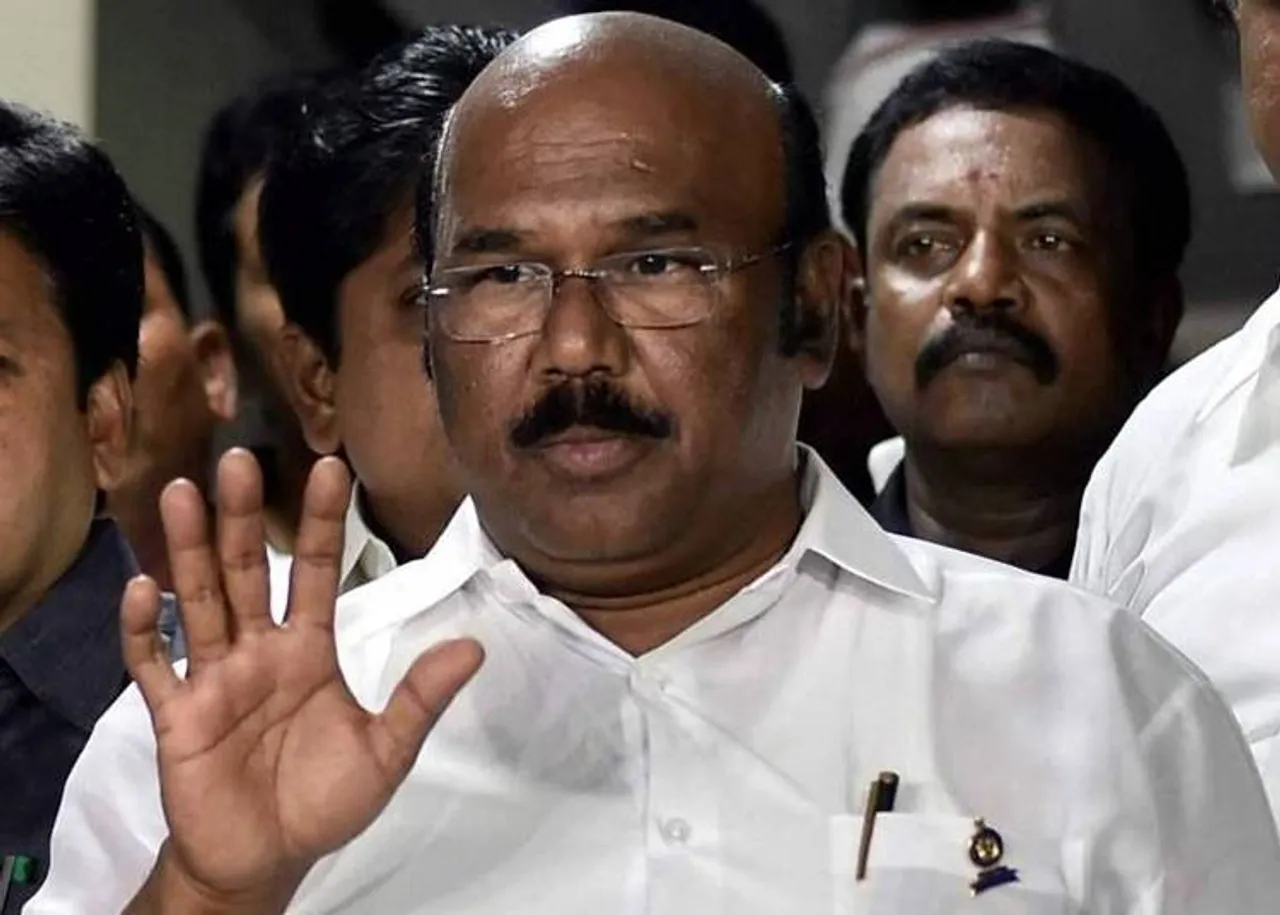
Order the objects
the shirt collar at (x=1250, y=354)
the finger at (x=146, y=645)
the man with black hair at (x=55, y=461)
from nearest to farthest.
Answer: the finger at (x=146, y=645) → the man with black hair at (x=55, y=461) → the shirt collar at (x=1250, y=354)

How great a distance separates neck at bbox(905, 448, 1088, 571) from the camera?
1754mm

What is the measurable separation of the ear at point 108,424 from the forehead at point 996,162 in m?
0.61

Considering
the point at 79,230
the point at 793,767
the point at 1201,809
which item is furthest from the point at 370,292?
the point at 1201,809

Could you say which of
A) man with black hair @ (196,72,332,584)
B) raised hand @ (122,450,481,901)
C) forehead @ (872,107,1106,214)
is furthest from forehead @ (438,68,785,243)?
man with black hair @ (196,72,332,584)

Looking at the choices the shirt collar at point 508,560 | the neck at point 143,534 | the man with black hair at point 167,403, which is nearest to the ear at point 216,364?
the man with black hair at point 167,403

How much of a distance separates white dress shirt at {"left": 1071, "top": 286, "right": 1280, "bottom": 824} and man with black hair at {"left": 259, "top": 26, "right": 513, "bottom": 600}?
40 centimetres

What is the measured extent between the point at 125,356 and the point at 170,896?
47 centimetres

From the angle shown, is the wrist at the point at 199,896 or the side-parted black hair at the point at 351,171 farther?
the side-parted black hair at the point at 351,171

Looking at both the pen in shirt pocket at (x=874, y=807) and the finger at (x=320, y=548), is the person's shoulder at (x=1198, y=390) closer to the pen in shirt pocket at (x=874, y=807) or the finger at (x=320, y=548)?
the pen in shirt pocket at (x=874, y=807)

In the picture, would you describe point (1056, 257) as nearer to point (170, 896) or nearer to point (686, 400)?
point (686, 400)

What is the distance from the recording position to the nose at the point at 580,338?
1174mm

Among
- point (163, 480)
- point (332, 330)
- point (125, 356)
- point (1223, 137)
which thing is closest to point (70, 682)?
point (125, 356)

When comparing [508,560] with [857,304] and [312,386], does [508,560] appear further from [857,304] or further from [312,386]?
[857,304]

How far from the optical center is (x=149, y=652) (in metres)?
1.06
